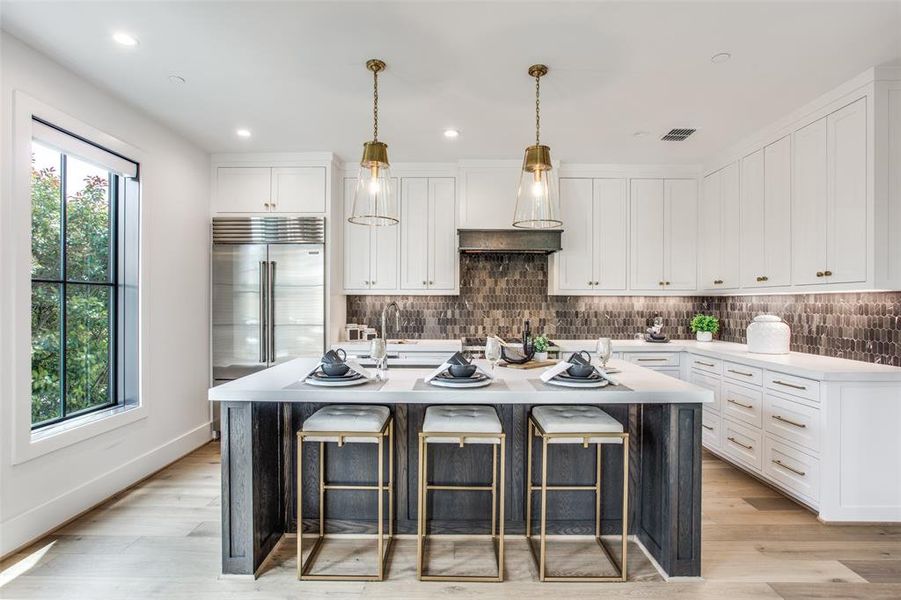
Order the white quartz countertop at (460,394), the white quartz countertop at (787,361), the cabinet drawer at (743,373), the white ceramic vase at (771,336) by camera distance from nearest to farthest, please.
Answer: the white quartz countertop at (460,394) → the white quartz countertop at (787,361) → the cabinet drawer at (743,373) → the white ceramic vase at (771,336)

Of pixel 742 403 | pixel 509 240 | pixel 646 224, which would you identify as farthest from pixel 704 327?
pixel 509 240

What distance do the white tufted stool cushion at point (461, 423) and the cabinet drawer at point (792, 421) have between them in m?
2.06

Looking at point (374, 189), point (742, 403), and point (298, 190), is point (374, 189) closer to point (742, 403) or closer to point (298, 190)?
point (298, 190)

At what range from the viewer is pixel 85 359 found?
3166 millimetres

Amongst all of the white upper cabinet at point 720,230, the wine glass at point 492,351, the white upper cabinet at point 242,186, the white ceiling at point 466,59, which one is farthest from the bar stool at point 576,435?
the white upper cabinet at point 242,186

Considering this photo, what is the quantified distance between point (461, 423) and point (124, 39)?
8.85ft

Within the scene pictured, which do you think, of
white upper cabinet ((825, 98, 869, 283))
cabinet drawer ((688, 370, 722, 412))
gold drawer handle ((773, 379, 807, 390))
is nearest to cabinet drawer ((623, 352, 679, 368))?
cabinet drawer ((688, 370, 722, 412))

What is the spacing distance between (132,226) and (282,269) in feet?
4.01

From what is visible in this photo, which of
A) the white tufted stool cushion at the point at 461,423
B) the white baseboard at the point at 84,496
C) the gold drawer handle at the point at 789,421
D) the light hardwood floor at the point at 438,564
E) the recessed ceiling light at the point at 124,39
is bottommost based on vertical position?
the light hardwood floor at the point at 438,564

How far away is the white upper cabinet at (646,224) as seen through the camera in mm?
4746

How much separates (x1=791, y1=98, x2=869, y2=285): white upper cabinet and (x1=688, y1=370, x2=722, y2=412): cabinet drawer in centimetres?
102

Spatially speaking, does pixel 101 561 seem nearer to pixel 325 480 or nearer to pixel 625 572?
pixel 325 480

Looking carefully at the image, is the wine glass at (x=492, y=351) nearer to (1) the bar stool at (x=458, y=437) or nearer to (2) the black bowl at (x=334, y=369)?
(1) the bar stool at (x=458, y=437)

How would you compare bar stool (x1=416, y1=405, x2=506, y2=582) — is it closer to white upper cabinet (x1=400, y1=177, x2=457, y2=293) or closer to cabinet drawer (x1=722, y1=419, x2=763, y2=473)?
cabinet drawer (x1=722, y1=419, x2=763, y2=473)
